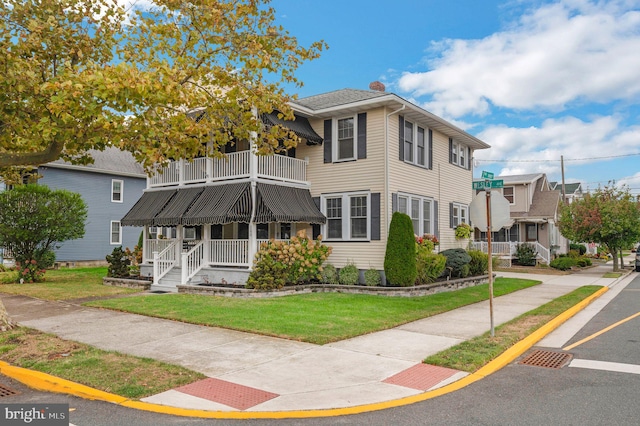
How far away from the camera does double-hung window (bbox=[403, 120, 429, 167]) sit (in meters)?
18.3

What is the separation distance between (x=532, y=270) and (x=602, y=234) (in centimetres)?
421

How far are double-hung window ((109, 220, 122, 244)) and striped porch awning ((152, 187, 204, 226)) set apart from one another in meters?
12.9

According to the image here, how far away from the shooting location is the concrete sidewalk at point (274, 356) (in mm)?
5789

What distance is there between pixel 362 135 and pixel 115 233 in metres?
19.0

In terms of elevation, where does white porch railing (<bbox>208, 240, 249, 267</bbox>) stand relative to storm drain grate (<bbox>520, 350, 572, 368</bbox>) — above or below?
above

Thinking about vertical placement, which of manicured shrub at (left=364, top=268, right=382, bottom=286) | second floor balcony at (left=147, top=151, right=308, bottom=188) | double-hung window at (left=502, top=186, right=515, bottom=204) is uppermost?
double-hung window at (left=502, top=186, right=515, bottom=204)

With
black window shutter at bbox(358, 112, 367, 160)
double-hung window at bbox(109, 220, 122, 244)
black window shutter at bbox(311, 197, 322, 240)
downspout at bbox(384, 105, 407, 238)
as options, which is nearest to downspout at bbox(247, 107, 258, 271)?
black window shutter at bbox(311, 197, 322, 240)

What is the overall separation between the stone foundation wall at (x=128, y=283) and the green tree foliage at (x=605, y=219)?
76.9 ft

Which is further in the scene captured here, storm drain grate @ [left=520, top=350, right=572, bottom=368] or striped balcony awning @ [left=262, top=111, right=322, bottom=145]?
striped balcony awning @ [left=262, top=111, right=322, bottom=145]

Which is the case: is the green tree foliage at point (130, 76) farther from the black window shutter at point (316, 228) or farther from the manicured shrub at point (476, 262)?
the manicured shrub at point (476, 262)

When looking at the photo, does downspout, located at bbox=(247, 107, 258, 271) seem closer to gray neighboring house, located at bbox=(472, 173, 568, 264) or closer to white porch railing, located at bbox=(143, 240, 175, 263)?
white porch railing, located at bbox=(143, 240, 175, 263)

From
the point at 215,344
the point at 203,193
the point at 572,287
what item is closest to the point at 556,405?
the point at 215,344

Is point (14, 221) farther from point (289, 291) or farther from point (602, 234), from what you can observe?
point (602, 234)

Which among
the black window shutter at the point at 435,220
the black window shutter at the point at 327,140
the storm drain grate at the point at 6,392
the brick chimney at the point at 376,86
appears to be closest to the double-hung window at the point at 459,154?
the black window shutter at the point at 435,220
